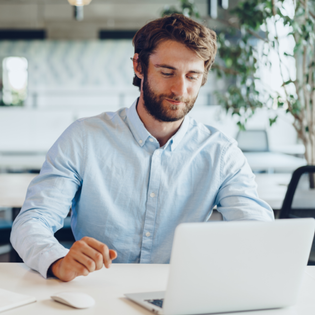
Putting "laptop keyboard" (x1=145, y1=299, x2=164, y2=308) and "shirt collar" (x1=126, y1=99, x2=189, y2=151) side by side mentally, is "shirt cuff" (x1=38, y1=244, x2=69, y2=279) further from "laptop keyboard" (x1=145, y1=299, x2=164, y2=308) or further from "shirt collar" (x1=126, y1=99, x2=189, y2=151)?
"shirt collar" (x1=126, y1=99, x2=189, y2=151)

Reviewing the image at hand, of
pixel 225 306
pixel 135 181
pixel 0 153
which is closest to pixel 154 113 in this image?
pixel 135 181

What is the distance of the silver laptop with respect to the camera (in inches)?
27.3

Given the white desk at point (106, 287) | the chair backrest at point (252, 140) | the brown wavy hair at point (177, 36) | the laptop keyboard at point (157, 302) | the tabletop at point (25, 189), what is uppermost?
the brown wavy hair at point (177, 36)

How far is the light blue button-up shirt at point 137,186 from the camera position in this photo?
1.24m

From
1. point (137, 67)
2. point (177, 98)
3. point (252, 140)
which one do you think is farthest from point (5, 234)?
point (252, 140)

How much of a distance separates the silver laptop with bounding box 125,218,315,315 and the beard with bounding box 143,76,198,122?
24.5 inches

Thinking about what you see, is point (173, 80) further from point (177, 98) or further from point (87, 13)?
point (87, 13)

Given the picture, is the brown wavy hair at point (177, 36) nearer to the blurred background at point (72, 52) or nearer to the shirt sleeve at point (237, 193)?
the shirt sleeve at point (237, 193)

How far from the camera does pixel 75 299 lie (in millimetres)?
782

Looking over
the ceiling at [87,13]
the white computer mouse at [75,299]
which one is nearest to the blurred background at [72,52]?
the ceiling at [87,13]

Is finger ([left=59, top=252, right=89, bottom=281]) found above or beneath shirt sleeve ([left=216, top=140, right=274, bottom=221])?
beneath

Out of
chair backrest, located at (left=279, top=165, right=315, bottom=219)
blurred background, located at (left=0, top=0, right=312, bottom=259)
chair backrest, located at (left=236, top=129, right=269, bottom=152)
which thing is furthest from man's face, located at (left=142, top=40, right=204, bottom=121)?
blurred background, located at (left=0, top=0, right=312, bottom=259)

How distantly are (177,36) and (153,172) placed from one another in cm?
42

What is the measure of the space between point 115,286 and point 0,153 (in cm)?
436
